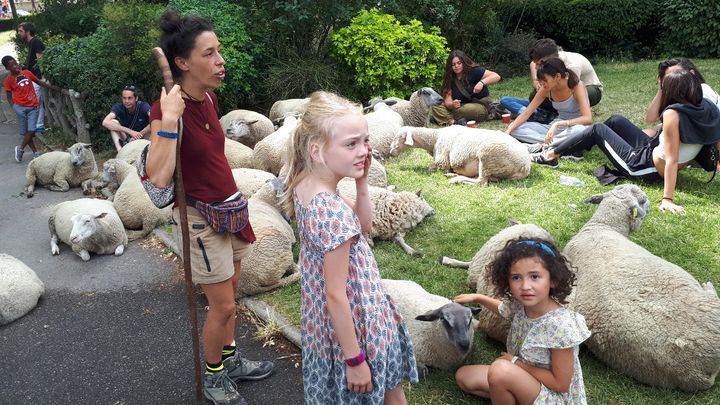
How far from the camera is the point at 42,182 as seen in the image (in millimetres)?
9062

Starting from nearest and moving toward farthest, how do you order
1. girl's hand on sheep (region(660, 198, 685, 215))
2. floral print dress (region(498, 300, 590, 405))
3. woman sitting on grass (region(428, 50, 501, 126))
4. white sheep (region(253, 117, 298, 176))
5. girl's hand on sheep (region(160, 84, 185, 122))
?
girl's hand on sheep (region(160, 84, 185, 122))
floral print dress (region(498, 300, 590, 405))
girl's hand on sheep (region(660, 198, 685, 215))
white sheep (region(253, 117, 298, 176))
woman sitting on grass (region(428, 50, 501, 126))

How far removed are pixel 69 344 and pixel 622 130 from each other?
671cm

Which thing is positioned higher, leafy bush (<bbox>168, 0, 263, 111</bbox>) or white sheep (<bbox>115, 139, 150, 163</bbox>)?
leafy bush (<bbox>168, 0, 263, 111</bbox>)

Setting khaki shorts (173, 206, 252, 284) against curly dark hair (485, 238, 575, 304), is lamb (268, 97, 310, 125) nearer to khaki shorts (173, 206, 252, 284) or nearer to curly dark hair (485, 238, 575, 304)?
khaki shorts (173, 206, 252, 284)

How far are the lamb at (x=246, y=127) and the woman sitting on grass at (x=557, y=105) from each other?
13.3 feet

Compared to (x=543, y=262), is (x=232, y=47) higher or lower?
lower

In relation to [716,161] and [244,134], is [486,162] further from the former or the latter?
[244,134]

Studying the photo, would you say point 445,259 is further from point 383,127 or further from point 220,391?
point 383,127

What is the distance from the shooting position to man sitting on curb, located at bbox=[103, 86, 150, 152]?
9469 mm

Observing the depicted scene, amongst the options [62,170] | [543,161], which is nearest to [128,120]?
[62,170]

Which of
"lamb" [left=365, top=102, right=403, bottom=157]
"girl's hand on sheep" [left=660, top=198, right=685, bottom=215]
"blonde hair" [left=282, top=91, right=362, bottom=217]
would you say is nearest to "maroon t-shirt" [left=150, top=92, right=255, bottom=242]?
"blonde hair" [left=282, top=91, right=362, bottom=217]

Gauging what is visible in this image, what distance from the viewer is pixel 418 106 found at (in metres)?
9.74

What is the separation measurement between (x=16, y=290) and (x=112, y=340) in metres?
1.24

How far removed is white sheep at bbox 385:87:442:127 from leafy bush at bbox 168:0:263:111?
308cm
